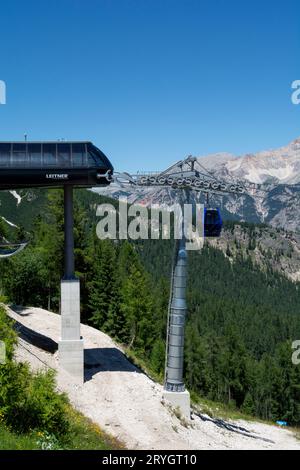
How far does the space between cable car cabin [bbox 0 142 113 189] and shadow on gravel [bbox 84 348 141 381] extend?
11006mm

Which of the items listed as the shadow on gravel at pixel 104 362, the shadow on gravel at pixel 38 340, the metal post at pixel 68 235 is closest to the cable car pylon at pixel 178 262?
the metal post at pixel 68 235

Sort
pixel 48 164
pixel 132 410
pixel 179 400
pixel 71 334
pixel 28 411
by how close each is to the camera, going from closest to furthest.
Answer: pixel 28 411, pixel 132 410, pixel 48 164, pixel 71 334, pixel 179 400

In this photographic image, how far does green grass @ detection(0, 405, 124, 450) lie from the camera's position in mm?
13627

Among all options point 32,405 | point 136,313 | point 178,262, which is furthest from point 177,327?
point 136,313

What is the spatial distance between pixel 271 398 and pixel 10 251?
55.6 meters

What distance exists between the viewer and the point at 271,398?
7094 cm

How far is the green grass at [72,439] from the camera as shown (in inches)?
537

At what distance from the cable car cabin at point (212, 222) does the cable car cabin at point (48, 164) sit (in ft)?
18.8

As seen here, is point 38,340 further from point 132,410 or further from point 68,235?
point 132,410

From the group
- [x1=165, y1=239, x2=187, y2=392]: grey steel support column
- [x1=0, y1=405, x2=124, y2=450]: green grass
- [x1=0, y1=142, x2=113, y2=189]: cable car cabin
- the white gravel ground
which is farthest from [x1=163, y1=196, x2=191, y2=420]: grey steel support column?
[x1=0, y1=142, x2=113, y2=189]: cable car cabin

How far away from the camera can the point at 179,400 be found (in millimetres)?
26250

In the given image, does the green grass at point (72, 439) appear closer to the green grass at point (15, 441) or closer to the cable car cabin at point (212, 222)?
the green grass at point (15, 441)

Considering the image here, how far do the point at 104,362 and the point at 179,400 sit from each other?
5630mm
